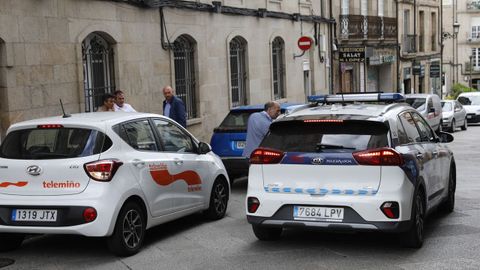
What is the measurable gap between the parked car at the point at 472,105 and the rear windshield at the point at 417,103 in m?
10.4

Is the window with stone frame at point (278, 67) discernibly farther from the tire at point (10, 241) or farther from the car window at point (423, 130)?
the tire at point (10, 241)

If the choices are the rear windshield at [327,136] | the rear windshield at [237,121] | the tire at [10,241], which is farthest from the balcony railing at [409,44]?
the tire at [10,241]

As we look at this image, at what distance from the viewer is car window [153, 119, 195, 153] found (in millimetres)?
8793

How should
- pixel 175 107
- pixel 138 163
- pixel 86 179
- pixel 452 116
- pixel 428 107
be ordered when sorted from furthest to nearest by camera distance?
pixel 452 116
pixel 428 107
pixel 175 107
pixel 138 163
pixel 86 179

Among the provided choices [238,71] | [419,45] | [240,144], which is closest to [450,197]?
[240,144]

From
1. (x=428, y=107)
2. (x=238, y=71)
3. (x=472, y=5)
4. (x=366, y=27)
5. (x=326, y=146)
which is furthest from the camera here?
(x=472, y=5)

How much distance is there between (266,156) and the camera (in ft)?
Answer: 25.4

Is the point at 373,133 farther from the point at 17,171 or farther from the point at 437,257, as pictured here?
the point at 17,171

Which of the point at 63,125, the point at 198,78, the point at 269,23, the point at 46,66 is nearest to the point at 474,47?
the point at 269,23

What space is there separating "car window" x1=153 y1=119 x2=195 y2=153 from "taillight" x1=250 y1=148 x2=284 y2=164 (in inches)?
54.0

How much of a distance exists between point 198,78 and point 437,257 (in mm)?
12742

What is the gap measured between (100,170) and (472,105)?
103 feet

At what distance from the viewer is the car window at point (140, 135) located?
8.06 meters

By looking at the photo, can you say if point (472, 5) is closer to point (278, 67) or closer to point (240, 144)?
point (278, 67)
